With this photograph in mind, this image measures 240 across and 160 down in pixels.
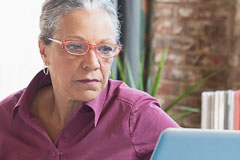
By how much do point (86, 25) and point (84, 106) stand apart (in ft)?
0.90

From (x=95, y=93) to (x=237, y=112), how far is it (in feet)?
3.18

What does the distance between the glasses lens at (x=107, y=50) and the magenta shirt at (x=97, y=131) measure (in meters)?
0.16

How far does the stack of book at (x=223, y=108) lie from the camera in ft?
6.58

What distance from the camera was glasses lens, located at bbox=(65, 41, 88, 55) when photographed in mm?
1283

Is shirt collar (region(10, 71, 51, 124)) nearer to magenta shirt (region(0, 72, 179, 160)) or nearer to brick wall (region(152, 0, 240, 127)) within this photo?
magenta shirt (region(0, 72, 179, 160))

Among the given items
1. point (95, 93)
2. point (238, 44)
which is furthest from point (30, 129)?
point (238, 44)

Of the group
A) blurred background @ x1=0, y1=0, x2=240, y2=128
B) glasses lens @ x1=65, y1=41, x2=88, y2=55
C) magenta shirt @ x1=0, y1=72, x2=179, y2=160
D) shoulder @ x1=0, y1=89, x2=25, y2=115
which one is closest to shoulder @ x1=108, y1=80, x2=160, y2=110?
magenta shirt @ x1=0, y1=72, x2=179, y2=160

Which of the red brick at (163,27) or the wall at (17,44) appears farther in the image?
the red brick at (163,27)

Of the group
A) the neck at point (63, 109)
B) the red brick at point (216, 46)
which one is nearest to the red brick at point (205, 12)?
the red brick at point (216, 46)

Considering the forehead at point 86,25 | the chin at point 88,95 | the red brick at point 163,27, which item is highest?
the forehead at point 86,25

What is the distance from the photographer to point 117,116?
136cm

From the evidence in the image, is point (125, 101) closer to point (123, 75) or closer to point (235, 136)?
point (235, 136)

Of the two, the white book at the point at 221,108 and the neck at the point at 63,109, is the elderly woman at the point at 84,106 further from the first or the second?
the white book at the point at 221,108

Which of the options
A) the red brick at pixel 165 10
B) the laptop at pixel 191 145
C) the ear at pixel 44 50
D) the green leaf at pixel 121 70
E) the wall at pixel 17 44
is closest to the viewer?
the laptop at pixel 191 145
